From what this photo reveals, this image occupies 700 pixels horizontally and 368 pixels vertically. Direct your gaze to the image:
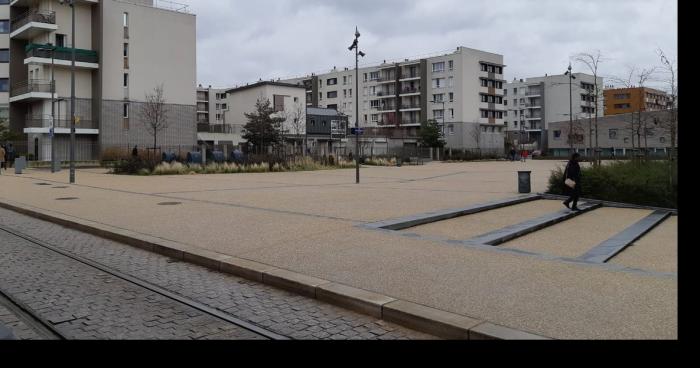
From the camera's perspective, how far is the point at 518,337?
4.46 meters

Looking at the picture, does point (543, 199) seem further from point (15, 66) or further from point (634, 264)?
point (15, 66)

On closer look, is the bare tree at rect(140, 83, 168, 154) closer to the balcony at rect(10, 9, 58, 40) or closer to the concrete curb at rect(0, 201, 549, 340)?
the balcony at rect(10, 9, 58, 40)

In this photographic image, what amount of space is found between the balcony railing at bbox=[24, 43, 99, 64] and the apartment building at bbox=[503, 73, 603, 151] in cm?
7877

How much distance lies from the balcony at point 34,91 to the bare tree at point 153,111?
8.31 meters

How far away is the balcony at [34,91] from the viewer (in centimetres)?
4962

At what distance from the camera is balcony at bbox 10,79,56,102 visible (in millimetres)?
49625

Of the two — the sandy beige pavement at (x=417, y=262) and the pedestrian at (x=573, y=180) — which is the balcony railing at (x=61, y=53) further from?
the pedestrian at (x=573, y=180)

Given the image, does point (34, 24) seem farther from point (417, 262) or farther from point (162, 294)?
point (417, 262)

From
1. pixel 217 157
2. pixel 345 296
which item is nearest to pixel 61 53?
pixel 217 157

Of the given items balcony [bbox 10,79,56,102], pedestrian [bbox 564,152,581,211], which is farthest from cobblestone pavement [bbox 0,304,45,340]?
balcony [bbox 10,79,56,102]

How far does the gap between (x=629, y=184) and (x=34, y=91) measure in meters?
50.7

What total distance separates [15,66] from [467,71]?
208 ft

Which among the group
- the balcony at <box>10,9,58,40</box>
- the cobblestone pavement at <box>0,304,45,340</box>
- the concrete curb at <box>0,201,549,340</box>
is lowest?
the cobblestone pavement at <box>0,304,45,340</box>

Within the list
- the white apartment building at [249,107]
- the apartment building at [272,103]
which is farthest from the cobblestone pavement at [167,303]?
the apartment building at [272,103]
